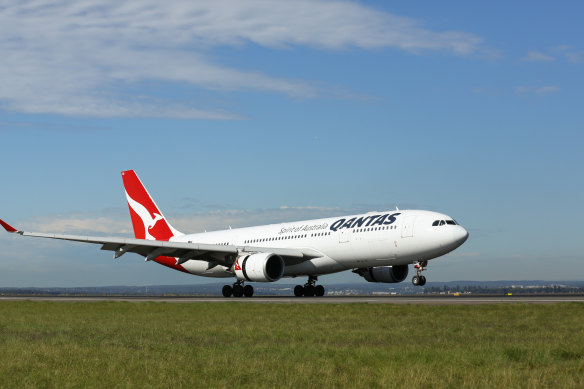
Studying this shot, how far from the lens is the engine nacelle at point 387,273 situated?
4166 cm

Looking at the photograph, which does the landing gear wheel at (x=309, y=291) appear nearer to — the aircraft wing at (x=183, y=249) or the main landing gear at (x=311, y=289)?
the main landing gear at (x=311, y=289)

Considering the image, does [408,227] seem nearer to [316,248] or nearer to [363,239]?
[363,239]

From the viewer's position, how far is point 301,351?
41.6 ft

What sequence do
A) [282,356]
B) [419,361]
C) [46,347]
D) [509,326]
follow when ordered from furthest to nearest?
1. [509,326]
2. [46,347]
3. [282,356]
4. [419,361]

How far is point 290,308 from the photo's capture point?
2633 centimetres

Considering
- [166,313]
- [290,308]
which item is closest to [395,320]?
[290,308]

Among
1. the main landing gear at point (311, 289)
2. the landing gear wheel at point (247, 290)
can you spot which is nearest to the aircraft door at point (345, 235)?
the main landing gear at point (311, 289)

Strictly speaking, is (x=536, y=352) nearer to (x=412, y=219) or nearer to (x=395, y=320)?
(x=395, y=320)

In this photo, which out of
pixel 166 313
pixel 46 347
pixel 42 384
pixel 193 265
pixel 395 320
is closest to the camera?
pixel 42 384

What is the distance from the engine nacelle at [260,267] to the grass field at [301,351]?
15.5 meters

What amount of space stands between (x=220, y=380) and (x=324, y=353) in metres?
2.85

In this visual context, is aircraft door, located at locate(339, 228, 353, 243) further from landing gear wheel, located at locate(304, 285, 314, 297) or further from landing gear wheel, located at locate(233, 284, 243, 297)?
landing gear wheel, located at locate(233, 284, 243, 297)

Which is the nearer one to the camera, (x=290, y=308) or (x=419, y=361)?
(x=419, y=361)

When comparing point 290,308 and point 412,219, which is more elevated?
point 412,219
